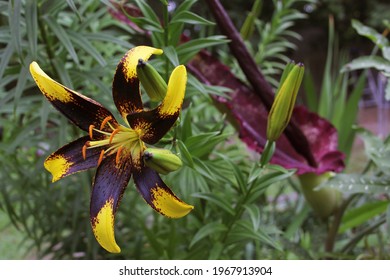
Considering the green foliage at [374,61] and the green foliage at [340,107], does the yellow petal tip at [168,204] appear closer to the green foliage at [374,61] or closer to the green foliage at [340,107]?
the green foliage at [374,61]

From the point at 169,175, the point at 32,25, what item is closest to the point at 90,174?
the point at 169,175

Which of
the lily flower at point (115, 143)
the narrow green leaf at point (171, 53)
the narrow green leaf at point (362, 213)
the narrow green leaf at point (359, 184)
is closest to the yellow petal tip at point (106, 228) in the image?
the lily flower at point (115, 143)

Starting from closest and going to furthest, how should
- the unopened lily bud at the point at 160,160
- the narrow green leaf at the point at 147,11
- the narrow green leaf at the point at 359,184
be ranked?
the unopened lily bud at the point at 160,160 → the narrow green leaf at the point at 147,11 → the narrow green leaf at the point at 359,184

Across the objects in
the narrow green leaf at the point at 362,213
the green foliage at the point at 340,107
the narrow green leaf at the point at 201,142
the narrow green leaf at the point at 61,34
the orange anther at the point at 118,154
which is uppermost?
the green foliage at the point at 340,107

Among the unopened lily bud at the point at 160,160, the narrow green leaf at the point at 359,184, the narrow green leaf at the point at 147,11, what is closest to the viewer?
the unopened lily bud at the point at 160,160

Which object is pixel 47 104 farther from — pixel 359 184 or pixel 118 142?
pixel 359 184

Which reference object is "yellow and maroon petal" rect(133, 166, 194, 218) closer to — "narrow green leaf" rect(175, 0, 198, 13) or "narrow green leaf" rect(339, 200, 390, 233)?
"narrow green leaf" rect(175, 0, 198, 13)
